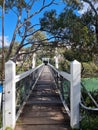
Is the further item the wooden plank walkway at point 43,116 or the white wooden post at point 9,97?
the wooden plank walkway at point 43,116

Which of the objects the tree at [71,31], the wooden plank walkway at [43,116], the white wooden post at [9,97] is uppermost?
the tree at [71,31]

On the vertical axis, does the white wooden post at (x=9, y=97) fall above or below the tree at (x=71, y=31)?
below

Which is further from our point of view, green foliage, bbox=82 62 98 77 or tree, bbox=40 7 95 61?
green foliage, bbox=82 62 98 77

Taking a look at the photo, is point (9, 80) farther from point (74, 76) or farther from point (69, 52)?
point (69, 52)

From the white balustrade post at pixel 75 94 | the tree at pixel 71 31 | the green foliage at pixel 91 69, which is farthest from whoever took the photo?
the green foliage at pixel 91 69

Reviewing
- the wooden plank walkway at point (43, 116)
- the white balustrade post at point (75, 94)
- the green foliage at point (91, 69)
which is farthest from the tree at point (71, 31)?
the white balustrade post at point (75, 94)

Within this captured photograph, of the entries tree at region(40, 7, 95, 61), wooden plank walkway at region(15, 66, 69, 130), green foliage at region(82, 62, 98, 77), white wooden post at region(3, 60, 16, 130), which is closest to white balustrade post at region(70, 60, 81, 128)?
wooden plank walkway at region(15, 66, 69, 130)

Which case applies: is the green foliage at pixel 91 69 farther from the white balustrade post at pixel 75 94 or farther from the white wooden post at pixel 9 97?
the white wooden post at pixel 9 97

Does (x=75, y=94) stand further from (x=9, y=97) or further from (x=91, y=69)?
(x=91, y=69)

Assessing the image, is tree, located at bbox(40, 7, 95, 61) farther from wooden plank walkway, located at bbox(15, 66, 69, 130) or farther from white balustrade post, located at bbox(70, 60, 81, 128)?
white balustrade post, located at bbox(70, 60, 81, 128)

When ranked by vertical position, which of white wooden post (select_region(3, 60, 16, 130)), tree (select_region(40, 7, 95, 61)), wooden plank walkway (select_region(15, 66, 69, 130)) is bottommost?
wooden plank walkway (select_region(15, 66, 69, 130))

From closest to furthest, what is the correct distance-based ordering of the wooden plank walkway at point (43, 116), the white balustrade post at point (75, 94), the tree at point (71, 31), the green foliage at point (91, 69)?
the white balustrade post at point (75, 94)
the wooden plank walkway at point (43, 116)
the tree at point (71, 31)
the green foliage at point (91, 69)

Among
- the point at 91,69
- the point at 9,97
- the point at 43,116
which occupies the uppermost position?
the point at 91,69

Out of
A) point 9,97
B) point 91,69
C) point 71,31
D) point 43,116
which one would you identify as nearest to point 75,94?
point 9,97
